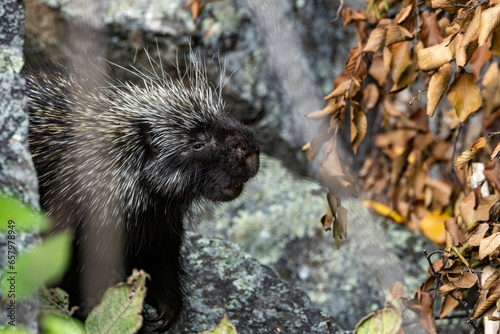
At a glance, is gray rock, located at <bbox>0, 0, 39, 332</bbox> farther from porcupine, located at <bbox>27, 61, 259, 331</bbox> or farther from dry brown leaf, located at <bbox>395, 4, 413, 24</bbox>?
dry brown leaf, located at <bbox>395, 4, 413, 24</bbox>

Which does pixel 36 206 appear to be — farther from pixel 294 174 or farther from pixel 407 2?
pixel 294 174

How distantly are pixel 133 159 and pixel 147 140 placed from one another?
100mm

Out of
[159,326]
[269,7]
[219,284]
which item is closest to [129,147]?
[159,326]

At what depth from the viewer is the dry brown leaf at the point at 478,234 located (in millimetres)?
1893

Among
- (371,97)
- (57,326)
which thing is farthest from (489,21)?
(371,97)

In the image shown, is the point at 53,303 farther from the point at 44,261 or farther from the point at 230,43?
the point at 230,43

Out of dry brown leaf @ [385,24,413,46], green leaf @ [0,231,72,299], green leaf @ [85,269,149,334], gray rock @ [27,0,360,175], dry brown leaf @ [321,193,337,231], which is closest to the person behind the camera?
green leaf @ [0,231,72,299]

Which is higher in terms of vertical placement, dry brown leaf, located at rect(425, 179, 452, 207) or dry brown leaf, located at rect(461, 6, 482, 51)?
dry brown leaf, located at rect(461, 6, 482, 51)

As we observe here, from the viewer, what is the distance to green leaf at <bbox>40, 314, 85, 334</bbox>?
0.93m

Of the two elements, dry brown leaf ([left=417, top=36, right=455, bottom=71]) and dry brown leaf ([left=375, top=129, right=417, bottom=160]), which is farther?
dry brown leaf ([left=375, top=129, right=417, bottom=160])

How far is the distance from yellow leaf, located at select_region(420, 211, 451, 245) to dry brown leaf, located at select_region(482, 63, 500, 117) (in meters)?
1.39

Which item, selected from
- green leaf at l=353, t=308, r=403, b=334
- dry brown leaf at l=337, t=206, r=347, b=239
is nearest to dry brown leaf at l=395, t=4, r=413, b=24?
dry brown leaf at l=337, t=206, r=347, b=239

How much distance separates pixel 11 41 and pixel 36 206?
384mm

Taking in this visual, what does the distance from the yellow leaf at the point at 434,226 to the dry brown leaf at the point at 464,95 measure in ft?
8.70
